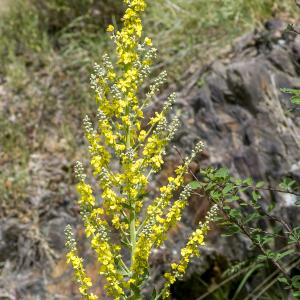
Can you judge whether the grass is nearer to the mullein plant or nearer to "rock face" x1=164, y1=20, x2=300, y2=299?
"rock face" x1=164, y1=20, x2=300, y2=299

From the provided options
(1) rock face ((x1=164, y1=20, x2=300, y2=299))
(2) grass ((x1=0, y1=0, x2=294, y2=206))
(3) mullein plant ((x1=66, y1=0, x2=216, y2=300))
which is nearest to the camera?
(3) mullein plant ((x1=66, y1=0, x2=216, y2=300))

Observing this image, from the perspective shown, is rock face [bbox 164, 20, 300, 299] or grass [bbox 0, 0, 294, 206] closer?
rock face [bbox 164, 20, 300, 299]

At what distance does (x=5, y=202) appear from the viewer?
18.7 ft

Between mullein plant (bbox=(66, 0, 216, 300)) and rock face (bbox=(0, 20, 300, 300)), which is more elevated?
mullein plant (bbox=(66, 0, 216, 300))

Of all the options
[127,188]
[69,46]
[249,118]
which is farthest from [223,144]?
[69,46]

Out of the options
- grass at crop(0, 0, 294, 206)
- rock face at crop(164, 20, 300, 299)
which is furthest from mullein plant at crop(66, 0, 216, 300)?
grass at crop(0, 0, 294, 206)

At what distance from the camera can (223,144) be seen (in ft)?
15.6

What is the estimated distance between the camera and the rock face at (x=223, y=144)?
438 centimetres

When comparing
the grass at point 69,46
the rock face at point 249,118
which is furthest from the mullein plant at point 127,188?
the grass at point 69,46

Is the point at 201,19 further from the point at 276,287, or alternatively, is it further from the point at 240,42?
the point at 276,287

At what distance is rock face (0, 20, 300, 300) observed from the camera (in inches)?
172

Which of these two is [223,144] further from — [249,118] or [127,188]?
[127,188]

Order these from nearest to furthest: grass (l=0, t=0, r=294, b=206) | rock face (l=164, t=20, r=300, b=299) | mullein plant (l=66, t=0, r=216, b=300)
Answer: mullein plant (l=66, t=0, r=216, b=300) → rock face (l=164, t=20, r=300, b=299) → grass (l=0, t=0, r=294, b=206)

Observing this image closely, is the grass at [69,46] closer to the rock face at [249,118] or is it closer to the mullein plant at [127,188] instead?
the rock face at [249,118]
